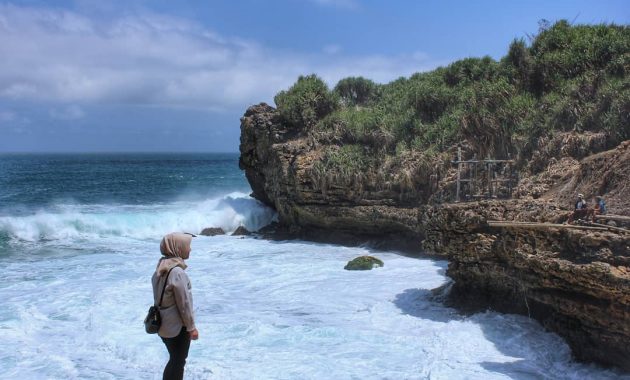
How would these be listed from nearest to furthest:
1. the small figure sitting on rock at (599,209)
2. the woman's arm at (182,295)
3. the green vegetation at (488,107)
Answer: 1. the woman's arm at (182,295)
2. the small figure sitting on rock at (599,209)
3. the green vegetation at (488,107)

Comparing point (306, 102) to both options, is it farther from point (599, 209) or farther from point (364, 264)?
point (599, 209)

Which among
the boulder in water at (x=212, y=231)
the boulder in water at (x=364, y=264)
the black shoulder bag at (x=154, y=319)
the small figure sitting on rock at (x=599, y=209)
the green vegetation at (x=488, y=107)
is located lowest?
the boulder in water at (x=212, y=231)

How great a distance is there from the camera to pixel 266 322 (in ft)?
32.3

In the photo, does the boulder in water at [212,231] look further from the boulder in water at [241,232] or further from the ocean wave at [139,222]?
the ocean wave at [139,222]

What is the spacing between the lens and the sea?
7.70 metres

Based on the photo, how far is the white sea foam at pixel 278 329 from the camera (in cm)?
766

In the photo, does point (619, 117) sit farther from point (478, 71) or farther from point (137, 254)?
point (137, 254)

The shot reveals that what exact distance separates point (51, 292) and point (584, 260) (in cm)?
1027

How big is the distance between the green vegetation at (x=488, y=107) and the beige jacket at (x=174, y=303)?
11.6 meters

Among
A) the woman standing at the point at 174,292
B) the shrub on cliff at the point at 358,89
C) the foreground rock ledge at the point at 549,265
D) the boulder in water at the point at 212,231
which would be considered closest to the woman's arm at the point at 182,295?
the woman standing at the point at 174,292

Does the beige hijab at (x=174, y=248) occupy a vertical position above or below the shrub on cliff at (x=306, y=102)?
below

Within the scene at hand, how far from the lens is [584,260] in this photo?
291 inches

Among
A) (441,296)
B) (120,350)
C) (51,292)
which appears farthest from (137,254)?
(441,296)

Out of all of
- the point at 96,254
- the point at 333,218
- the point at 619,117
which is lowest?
the point at 96,254
